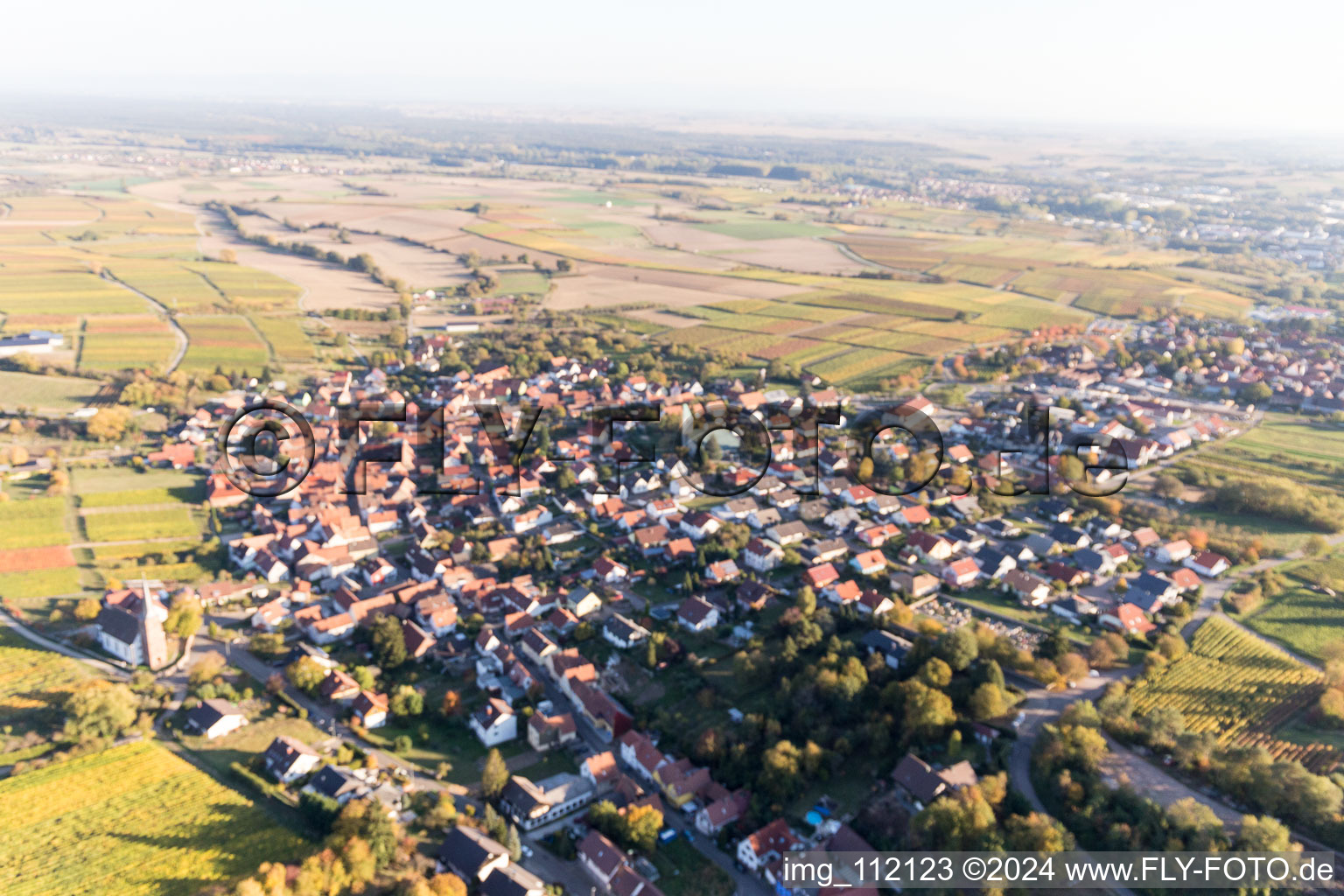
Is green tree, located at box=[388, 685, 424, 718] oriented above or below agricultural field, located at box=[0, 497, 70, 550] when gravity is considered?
below

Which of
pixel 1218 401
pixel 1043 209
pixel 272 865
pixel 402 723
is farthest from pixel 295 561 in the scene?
pixel 1043 209

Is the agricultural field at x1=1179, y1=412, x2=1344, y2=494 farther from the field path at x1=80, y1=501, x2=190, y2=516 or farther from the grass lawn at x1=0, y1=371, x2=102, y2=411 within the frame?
the grass lawn at x1=0, y1=371, x2=102, y2=411

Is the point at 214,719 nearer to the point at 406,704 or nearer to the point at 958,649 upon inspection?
the point at 406,704

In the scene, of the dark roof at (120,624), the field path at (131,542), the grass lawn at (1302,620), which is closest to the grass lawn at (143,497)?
the field path at (131,542)

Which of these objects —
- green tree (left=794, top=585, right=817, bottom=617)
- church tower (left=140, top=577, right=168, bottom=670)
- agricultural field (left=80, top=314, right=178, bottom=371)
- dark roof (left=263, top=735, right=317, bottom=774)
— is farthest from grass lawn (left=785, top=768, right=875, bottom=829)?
agricultural field (left=80, top=314, right=178, bottom=371)

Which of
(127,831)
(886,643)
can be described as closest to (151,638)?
(127,831)

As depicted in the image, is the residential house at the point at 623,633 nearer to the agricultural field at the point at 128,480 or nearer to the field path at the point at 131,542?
the field path at the point at 131,542
